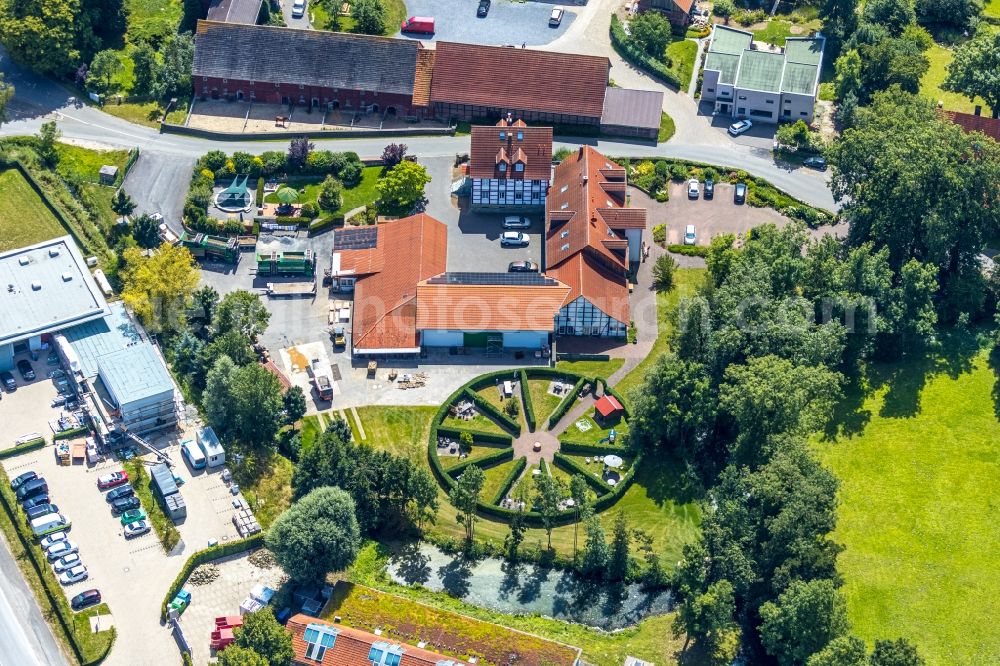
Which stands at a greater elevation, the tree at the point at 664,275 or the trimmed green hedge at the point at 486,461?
the tree at the point at 664,275

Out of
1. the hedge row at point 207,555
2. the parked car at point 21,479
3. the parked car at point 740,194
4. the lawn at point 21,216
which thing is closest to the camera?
the hedge row at point 207,555

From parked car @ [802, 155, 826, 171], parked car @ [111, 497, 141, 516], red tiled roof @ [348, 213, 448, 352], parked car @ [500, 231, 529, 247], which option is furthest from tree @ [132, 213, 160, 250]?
parked car @ [802, 155, 826, 171]

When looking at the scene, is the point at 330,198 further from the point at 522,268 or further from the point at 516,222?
the point at 522,268

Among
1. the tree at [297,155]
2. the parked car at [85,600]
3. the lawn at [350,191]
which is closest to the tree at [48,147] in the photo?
the lawn at [350,191]

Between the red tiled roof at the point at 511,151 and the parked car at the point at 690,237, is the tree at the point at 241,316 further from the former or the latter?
the parked car at the point at 690,237

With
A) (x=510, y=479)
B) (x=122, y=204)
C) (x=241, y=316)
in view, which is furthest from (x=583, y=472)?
(x=122, y=204)

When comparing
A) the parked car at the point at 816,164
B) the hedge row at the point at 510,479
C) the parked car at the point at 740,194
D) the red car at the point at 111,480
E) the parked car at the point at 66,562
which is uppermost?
the parked car at the point at 816,164

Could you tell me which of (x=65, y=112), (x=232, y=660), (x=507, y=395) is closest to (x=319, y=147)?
(x=65, y=112)
